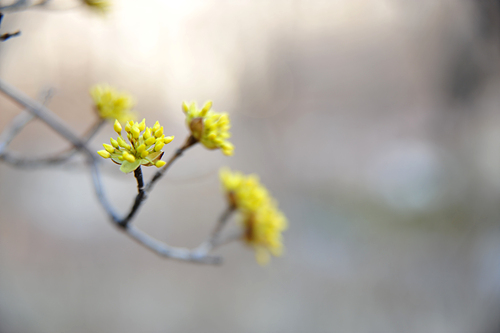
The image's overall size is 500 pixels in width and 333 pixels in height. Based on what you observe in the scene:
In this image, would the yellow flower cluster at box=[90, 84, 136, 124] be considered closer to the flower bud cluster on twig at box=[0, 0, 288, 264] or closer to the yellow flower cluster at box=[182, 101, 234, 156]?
the flower bud cluster on twig at box=[0, 0, 288, 264]

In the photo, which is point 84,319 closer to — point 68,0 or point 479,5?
point 68,0

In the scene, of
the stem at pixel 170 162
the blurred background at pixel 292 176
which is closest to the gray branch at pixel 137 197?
the stem at pixel 170 162

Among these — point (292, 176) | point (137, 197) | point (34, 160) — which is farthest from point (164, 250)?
point (292, 176)

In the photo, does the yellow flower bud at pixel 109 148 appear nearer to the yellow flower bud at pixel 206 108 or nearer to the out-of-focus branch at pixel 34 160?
the yellow flower bud at pixel 206 108

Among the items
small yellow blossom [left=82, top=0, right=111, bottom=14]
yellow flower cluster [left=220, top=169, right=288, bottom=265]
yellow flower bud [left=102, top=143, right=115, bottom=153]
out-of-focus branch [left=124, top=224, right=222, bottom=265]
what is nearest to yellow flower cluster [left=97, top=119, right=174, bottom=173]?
yellow flower bud [left=102, top=143, right=115, bottom=153]

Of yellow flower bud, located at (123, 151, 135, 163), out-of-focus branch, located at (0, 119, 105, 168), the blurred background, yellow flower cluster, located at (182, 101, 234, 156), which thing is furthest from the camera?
the blurred background

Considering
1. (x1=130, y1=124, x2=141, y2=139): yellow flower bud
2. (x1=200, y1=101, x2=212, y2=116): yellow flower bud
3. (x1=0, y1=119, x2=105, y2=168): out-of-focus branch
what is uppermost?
(x1=200, y1=101, x2=212, y2=116): yellow flower bud

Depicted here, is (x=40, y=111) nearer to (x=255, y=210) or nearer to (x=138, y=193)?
(x=138, y=193)
